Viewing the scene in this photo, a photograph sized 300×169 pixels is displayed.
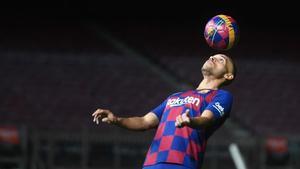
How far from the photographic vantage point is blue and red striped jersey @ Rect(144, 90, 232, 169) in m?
4.20

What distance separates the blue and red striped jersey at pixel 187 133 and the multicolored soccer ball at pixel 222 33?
0.59m

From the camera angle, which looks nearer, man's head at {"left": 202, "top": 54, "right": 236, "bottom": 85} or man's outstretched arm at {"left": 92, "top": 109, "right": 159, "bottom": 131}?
man's outstretched arm at {"left": 92, "top": 109, "right": 159, "bottom": 131}

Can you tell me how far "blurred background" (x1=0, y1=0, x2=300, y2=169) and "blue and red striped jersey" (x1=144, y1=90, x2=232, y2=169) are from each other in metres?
5.33

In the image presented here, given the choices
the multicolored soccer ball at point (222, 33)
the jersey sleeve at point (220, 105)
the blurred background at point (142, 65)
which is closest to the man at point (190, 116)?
the jersey sleeve at point (220, 105)

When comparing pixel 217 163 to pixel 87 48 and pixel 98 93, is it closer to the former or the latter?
pixel 98 93

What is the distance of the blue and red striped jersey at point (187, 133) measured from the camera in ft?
13.8

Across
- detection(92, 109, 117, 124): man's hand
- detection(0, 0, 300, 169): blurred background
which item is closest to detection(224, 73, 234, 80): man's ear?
detection(92, 109, 117, 124): man's hand

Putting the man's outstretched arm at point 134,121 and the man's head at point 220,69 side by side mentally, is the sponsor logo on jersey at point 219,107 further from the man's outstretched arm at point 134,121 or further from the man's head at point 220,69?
the man's outstretched arm at point 134,121

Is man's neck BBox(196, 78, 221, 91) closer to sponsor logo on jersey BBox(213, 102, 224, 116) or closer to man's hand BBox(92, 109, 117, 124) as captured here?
sponsor logo on jersey BBox(213, 102, 224, 116)

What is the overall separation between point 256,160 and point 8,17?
625 cm

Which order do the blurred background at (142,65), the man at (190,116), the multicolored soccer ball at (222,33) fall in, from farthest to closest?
1. the blurred background at (142,65)
2. the multicolored soccer ball at (222,33)
3. the man at (190,116)

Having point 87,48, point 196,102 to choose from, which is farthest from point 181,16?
point 196,102

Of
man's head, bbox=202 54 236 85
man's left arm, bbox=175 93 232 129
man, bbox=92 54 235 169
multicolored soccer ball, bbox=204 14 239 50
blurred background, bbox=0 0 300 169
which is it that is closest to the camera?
man's left arm, bbox=175 93 232 129

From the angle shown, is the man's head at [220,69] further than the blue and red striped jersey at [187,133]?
Yes
